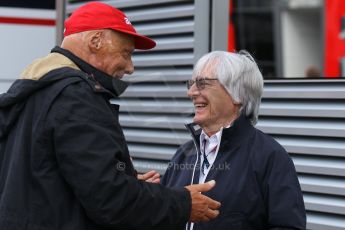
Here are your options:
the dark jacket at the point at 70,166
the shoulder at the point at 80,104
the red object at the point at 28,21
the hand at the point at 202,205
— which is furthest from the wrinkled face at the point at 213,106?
the red object at the point at 28,21

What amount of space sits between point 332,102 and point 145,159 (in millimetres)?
1328

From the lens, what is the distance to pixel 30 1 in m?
5.29

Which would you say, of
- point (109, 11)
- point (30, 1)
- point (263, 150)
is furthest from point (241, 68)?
point (30, 1)

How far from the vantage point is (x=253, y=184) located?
104 inches

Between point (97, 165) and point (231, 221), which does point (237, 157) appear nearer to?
point (231, 221)

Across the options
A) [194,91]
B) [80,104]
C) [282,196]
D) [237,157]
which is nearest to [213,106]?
[194,91]

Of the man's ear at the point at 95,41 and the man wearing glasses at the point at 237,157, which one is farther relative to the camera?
the man wearing glasses at the point at 237,157

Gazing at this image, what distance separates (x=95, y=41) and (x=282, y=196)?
85 centimetres

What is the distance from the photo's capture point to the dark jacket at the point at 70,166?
87.9 inches

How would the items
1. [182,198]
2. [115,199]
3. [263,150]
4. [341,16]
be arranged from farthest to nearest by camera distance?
[341,16] → [263,150] → [182,198] → [115,199]

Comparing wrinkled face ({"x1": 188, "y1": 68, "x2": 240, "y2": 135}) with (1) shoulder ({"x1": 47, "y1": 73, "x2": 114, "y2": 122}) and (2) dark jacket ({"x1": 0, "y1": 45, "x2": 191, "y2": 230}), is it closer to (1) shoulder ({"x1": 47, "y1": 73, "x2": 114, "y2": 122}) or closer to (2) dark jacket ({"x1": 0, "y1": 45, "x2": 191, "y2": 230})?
(2) dark jacket ({"x1": 0, "y1": 45, "x2": 191, "y2": 230})

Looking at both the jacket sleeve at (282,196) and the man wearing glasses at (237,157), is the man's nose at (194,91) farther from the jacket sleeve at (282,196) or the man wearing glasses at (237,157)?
the jacket sleeve at (282,196)

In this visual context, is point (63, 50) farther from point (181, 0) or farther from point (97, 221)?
point (181, 0)

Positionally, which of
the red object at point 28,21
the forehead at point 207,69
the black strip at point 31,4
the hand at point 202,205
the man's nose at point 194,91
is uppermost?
the black strip at point 31,4
